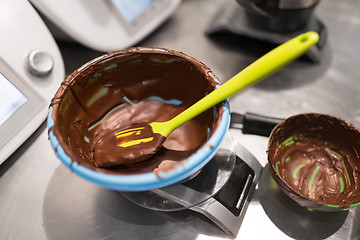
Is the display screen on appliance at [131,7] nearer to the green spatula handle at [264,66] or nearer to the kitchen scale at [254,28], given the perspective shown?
the kitchen scale at [254,28]

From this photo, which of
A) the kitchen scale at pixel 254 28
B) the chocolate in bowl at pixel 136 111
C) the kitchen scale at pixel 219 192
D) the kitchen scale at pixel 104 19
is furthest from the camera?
the kitchen scale at pixel 254 28

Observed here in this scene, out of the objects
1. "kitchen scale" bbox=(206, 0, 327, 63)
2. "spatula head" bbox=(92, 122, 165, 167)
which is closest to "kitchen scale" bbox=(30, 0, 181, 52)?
"kitchen scale" bbox=(206, 0, 327, 63)

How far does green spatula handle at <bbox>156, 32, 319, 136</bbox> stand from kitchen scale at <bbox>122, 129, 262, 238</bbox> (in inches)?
5.1

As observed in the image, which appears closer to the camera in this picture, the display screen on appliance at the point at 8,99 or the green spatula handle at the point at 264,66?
the green spatula handle at the point at 264,66

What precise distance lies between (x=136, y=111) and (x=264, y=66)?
0.93 feet

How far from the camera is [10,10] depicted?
594 mm

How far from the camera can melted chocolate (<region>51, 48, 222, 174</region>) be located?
0.48 m

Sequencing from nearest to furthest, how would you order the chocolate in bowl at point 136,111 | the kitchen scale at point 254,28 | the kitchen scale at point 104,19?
the chocolate in bowl at point 136,111 → the kitchen scale at point 104,19 → the kitchen scale at point 254,28

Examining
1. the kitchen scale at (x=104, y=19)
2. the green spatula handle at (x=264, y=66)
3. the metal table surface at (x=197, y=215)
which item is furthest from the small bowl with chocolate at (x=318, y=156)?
the kitchen scale at (x=104, y=19)

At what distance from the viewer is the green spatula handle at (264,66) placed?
0.40 meters

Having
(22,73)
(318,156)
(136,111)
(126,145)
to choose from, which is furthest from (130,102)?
(318,156)

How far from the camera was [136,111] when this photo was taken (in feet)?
1.96

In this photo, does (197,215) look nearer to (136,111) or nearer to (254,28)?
(136,111)

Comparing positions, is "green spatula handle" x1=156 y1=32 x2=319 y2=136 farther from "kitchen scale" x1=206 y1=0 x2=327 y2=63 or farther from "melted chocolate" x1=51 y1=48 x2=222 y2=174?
"kitchen scale" x1=206 y1=0 x2=327 y2=63
